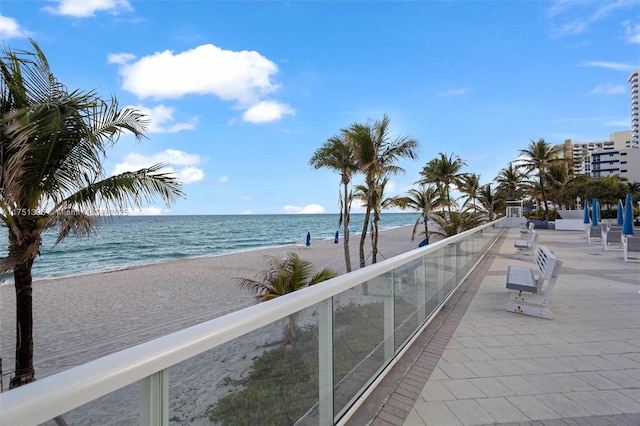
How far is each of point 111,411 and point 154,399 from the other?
0.14 m

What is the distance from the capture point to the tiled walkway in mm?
2578

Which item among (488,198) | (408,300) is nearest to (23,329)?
(408,300)

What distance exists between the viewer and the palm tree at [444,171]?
90.1 feet

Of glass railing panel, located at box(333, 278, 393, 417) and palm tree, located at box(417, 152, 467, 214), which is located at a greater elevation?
palm tree, located at box(417, 152, 467, 214)

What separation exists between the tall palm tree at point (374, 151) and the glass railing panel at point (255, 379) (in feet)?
44.6

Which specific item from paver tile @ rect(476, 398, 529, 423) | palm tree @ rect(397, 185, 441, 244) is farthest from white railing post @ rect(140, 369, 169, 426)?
palm tree @ rect(397, 185, 441, 244)

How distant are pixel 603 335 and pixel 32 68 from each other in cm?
936

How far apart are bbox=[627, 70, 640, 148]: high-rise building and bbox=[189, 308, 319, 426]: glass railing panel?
514ft

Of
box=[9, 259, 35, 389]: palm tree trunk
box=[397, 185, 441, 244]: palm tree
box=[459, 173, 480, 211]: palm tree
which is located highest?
box=[459, 173, 480, 211]: palm tree

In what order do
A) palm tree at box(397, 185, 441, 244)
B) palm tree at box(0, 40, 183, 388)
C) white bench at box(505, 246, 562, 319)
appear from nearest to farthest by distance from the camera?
white bench at box(505, 246, 562, 319) → palm tree at box(0, 40, 183, 388) → palm tree at box(397, 185, 441, 244)

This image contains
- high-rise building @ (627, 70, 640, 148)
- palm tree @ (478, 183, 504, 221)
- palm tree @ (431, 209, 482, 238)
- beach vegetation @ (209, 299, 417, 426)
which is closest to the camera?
beach vegetation @ (209, 299, 417, 426)

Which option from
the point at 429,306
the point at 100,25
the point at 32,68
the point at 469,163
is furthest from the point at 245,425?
the point at 469,163

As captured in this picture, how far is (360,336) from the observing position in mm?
2682

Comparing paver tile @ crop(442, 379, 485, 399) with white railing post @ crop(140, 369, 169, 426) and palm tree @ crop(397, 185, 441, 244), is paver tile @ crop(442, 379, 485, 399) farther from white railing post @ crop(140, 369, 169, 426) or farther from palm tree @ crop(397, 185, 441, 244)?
palm tree @ crop(397, 185, 441, 244)
